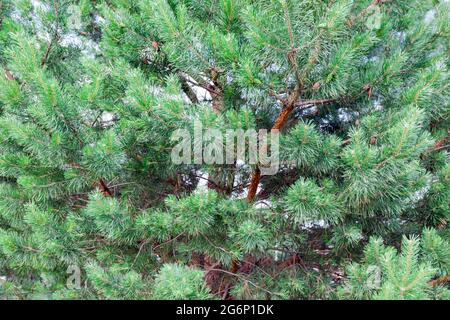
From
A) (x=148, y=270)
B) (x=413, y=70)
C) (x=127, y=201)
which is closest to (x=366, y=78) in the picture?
(x=413, y=70)

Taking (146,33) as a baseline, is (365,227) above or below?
below

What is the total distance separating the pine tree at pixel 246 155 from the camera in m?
2.01

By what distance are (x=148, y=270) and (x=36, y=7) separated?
6.50ft

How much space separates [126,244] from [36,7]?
1.78 meters

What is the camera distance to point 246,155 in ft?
7.24

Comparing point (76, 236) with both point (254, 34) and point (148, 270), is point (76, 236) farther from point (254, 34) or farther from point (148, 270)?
point (254, 34)

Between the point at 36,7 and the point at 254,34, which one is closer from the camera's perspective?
the point at 254,34

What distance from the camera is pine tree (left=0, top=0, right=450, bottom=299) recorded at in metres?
2.01

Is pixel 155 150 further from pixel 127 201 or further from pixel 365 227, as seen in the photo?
pixel 365 227

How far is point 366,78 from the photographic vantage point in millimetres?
2268

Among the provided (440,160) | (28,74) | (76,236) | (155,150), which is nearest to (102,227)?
(76,236)
